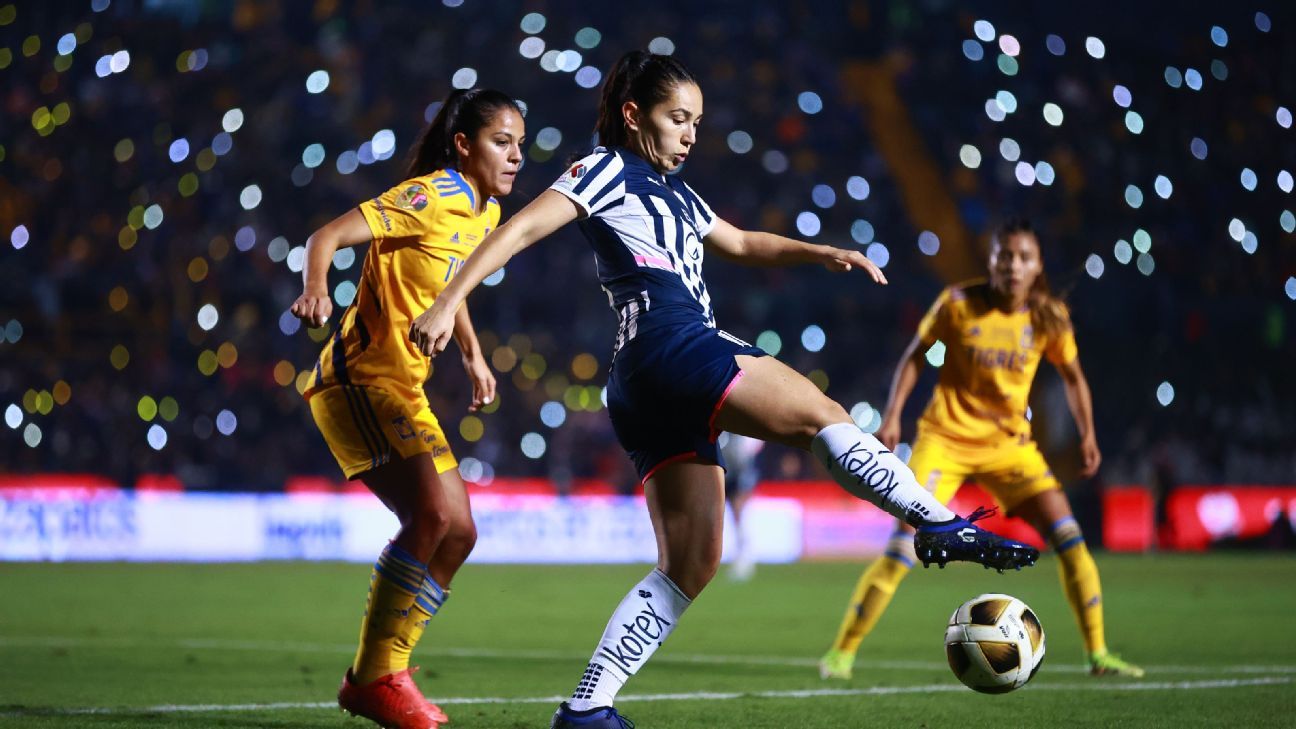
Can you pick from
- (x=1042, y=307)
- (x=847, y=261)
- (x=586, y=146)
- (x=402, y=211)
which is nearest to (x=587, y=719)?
(x=847, y=261)

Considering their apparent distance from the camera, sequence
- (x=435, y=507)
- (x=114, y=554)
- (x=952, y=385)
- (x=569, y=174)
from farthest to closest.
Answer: (x=114, y=554) → (x=952, y=385) → (x=435, y=507) → (x=569, y=174)

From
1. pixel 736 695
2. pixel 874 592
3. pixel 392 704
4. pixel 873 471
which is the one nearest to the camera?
pixel 873 471

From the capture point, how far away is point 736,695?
6.68 meters

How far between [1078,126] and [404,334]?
83.4ft

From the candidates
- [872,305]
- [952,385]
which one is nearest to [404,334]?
[952,385]

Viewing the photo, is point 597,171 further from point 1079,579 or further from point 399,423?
point 1079,579

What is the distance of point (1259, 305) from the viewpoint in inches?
1199

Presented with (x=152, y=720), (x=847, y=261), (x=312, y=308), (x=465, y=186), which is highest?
(x=847, y=261)

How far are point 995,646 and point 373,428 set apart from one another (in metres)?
2.16

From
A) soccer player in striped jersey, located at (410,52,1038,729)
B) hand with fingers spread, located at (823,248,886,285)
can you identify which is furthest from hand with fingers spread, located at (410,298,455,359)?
hand with fingers spread, located at (823,248,886,285)

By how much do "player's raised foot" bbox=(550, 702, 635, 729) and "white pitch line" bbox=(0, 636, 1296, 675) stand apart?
3800 millimetres

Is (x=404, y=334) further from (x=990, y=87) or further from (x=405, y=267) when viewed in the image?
(x=990, y=87)

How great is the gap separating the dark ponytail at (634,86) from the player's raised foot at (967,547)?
1.47m

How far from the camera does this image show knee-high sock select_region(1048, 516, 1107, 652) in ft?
25.5
